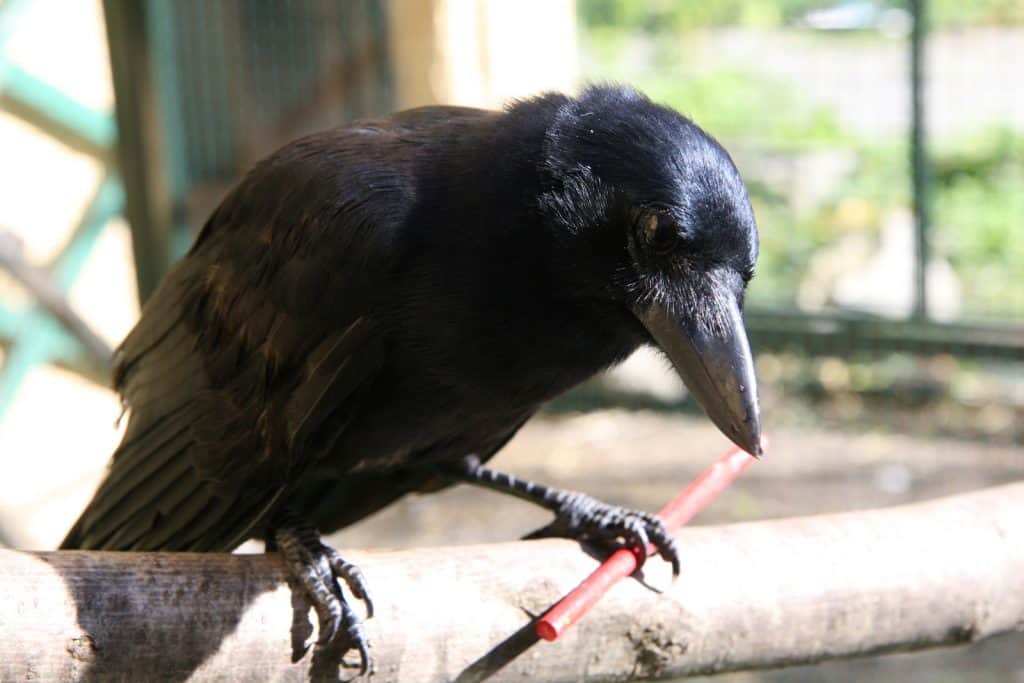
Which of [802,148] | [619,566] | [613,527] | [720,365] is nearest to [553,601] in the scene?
[619,566]

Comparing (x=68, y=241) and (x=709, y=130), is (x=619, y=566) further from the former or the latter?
(x=68, y=241)

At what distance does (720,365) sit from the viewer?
62.5 inches

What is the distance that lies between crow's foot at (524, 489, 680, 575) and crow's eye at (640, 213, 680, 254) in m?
0.48

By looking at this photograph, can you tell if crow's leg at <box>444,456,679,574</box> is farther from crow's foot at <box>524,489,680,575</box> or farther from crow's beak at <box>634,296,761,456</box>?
crow's beak at <box>634,296,761,456</box>

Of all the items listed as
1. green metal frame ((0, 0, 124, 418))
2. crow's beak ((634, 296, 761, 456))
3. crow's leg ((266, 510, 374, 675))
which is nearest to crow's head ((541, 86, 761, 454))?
crow's beak ((634, 296, 761, 456))

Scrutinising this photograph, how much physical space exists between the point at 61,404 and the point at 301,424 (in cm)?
279

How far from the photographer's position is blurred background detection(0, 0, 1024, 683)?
4191 millimetres

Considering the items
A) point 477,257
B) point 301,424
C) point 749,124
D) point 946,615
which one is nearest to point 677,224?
point 477,257

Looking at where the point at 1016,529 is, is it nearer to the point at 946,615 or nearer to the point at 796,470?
the point at 946,615

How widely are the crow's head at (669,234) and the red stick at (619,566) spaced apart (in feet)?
0.43

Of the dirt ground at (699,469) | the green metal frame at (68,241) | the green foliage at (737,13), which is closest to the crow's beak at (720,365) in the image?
the dirt ground at (699,469)

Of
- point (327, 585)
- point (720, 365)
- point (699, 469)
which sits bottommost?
point (699, 469)

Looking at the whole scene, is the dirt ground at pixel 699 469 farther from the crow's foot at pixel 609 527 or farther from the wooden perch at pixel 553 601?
the wooden perch at pixel 553 601

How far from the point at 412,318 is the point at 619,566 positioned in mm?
445
